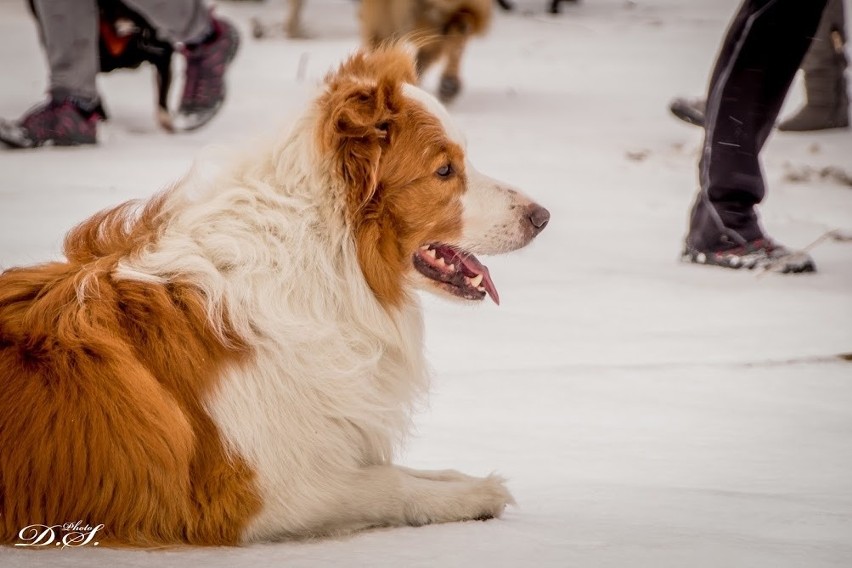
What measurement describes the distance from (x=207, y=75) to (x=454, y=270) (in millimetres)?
4289

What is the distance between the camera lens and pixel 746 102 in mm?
4711

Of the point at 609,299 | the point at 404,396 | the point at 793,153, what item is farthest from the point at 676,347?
the point at 793,153

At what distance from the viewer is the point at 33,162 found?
5.84 metres

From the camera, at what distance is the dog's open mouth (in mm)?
2635

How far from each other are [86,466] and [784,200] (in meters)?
4.94

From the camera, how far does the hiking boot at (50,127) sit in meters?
6.02

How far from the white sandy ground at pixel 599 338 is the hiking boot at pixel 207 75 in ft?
0.55

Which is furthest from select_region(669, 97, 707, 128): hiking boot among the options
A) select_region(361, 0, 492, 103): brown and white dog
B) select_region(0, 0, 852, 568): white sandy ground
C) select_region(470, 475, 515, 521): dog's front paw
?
select_region(470, 475, 515, 521): dog's front paw

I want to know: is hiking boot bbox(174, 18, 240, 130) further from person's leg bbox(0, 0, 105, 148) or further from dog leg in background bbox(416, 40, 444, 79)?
dog leg in background bbox(416, 40, 444, 79)

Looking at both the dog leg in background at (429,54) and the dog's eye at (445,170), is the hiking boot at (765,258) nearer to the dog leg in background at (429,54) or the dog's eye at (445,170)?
the dog's eye at (445,170)

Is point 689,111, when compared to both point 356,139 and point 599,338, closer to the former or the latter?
point 599,338

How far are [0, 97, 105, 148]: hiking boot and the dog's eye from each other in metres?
3.99

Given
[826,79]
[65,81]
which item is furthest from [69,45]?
[826,79]

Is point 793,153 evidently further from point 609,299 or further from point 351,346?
point 351,346
